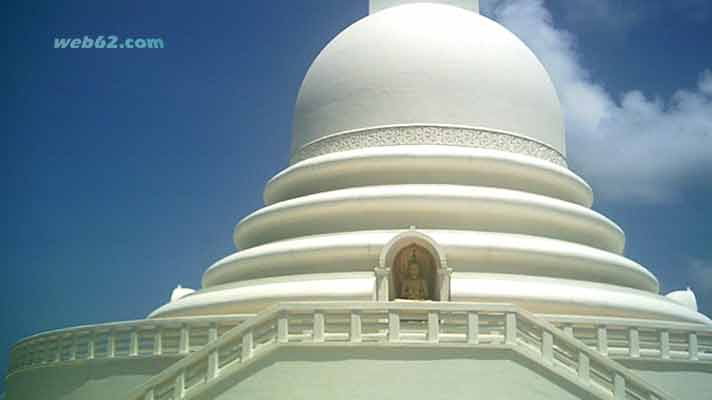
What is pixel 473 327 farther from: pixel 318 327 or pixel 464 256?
pixel 464 256

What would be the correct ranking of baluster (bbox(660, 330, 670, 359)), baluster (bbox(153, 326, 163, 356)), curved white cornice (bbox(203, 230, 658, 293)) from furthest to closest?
1. curved white cornice (bbox(203, 230, 658, 293))
2. baluster (bbox(153, 326, 163, 356))
3. baluster (bbox(660, 330, 670, 359))

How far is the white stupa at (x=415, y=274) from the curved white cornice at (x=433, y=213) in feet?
0.13

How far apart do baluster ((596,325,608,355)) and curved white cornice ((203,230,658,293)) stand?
119 inches

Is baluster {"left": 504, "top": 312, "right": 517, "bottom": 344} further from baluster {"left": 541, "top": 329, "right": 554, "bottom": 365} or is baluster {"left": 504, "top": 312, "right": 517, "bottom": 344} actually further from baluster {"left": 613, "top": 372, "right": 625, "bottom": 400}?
baluster {"left": 613, "top": 372, "right": 625, "bottom": 400}

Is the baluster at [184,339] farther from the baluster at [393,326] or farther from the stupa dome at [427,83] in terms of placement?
the stupa dome at [427,83]

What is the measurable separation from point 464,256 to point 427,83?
5.92m

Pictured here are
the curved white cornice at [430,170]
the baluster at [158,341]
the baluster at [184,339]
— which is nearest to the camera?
the baluster at [184,339]

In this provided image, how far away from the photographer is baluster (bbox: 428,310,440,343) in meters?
12.4

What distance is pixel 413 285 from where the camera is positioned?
53.2 ft

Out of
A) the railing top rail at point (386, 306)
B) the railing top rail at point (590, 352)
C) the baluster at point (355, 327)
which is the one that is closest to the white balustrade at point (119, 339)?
the railing top rail at point (386, 306)

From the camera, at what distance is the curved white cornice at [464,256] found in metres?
17.4

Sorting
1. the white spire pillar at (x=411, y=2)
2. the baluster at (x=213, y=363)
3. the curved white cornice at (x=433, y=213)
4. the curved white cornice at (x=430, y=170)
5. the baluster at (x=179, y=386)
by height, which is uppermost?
the white spire pillar at (x=411, y=2)

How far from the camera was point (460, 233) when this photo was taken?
1789cm

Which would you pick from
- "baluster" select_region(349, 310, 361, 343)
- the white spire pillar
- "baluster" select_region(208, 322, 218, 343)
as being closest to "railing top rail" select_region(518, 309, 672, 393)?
"baluster" select_region(349, 310, 361, 343)
